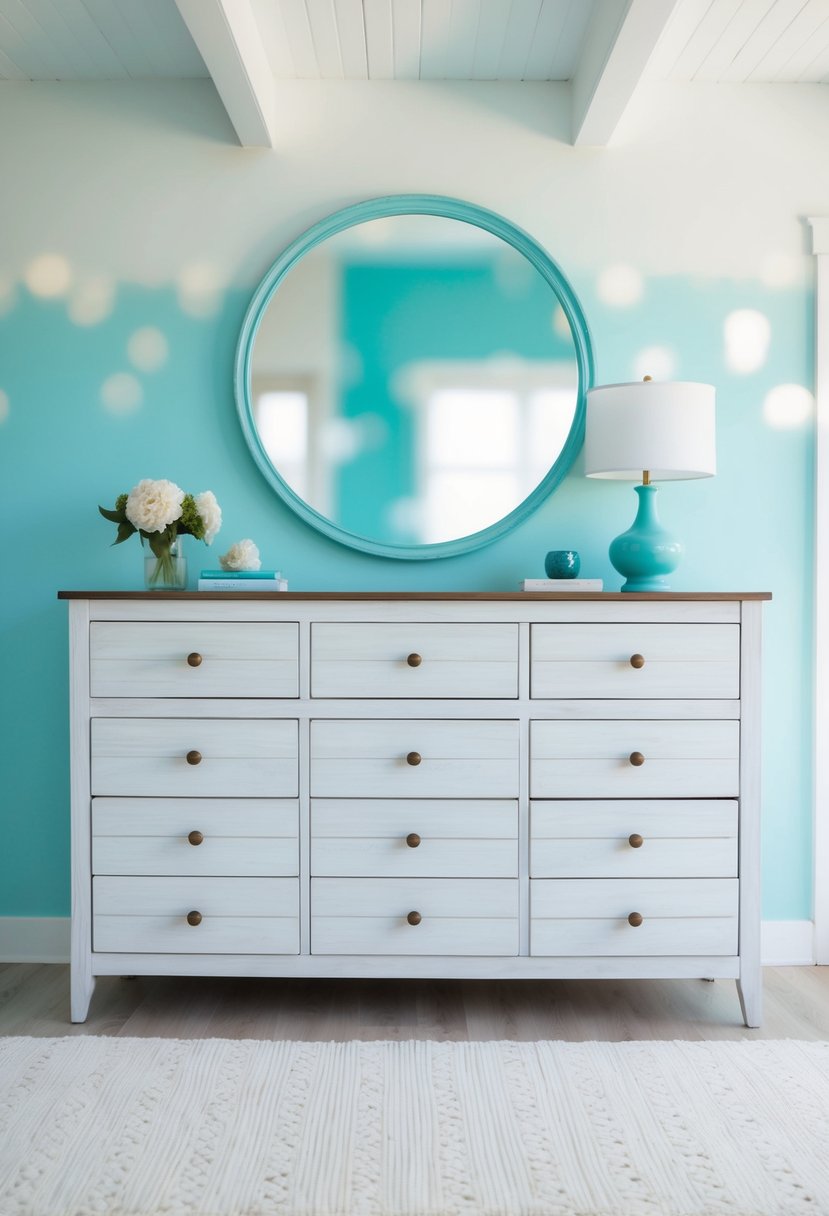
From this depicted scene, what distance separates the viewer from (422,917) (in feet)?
6.90

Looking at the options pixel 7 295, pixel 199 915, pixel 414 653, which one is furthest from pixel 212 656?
pixel 7 295

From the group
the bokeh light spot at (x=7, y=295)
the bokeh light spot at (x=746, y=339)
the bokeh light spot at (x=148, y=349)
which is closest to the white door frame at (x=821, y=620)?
the bokeh light spot at (x=746, y=339)

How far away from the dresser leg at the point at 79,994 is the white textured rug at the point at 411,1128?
0.11 metres

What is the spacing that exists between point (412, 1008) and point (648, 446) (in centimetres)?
151

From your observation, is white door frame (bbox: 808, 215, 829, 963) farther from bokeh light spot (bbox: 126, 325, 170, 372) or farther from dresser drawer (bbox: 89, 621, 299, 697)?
bokeh light spot (bbox: 126, 325, 170, 372)

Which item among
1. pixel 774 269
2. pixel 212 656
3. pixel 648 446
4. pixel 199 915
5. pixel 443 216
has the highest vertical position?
pixel 443 216

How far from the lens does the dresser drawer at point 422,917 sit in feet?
6.88

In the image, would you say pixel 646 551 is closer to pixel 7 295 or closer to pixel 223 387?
pixel 223 387

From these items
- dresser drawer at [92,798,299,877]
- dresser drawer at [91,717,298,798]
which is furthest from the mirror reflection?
dresser drawer at [92,798,299,877]

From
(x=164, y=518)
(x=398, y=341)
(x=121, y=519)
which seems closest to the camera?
(x=164, y=518)

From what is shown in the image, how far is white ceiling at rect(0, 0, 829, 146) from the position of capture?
224 centimetres

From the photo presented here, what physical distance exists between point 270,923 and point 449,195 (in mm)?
→ 2024

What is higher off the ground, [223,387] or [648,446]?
[223,387]

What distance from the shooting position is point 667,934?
2.10 m
